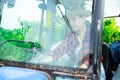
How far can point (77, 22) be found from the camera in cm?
206

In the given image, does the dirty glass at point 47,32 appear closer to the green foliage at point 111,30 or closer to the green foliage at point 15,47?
the green foliage at point 15,47

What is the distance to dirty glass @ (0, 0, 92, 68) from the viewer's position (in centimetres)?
204

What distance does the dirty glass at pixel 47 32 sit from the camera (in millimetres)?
2039

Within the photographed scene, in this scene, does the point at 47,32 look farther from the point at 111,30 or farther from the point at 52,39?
the point at 111,30

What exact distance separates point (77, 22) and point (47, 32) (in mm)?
303

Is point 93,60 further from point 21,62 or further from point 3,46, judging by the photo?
point 3,46

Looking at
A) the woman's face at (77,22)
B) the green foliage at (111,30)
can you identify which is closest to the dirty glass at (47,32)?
the woman's face at (77,22)

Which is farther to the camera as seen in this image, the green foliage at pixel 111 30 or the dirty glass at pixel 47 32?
the green foliage at pixel 111 30

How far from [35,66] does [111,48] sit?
1.61 meters

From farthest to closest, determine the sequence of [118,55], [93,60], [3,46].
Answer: [118,55] < [3,46] < [93,60]

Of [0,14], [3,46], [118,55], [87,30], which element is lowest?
[118,55]

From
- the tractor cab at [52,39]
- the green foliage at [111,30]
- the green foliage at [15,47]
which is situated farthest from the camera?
the green foliage at [111,30]

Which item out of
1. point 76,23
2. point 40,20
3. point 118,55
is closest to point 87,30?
point 76,23

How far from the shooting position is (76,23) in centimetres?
206
